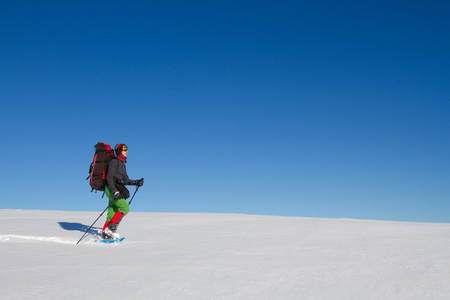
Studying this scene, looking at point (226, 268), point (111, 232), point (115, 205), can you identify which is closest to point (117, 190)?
point (115, 205)

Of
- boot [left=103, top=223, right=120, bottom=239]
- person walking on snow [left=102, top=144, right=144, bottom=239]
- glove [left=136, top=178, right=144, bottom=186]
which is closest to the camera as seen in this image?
boot [left=103, top=223, right=120, bottom=239]

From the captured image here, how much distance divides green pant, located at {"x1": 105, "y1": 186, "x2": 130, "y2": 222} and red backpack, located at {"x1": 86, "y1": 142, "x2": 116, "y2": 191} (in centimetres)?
A: 21

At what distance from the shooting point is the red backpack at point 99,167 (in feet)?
23.1

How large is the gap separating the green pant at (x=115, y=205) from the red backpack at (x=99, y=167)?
213mm

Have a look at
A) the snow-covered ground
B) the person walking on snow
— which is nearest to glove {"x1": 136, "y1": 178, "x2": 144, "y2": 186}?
the person walking on snow

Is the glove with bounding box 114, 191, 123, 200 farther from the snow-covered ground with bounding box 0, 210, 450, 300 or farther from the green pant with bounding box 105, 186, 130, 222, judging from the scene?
the snow-covered ground with bounding box 0, 210, 450, 300

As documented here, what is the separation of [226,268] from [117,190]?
12.1ft

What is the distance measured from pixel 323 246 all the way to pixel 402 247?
1.28 m

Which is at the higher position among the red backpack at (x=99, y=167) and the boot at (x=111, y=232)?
the red backpack at (x=99, y=167)

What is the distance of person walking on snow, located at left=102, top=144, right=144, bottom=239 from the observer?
6.93 meters

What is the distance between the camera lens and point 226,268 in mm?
4172

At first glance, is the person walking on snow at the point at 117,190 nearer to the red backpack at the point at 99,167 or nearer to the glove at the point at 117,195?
the glove at the point at 117,195

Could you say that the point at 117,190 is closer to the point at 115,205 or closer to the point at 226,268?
the point at 115,205

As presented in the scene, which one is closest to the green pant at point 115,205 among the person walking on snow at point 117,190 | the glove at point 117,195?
the person walking on snow at point 117,190
